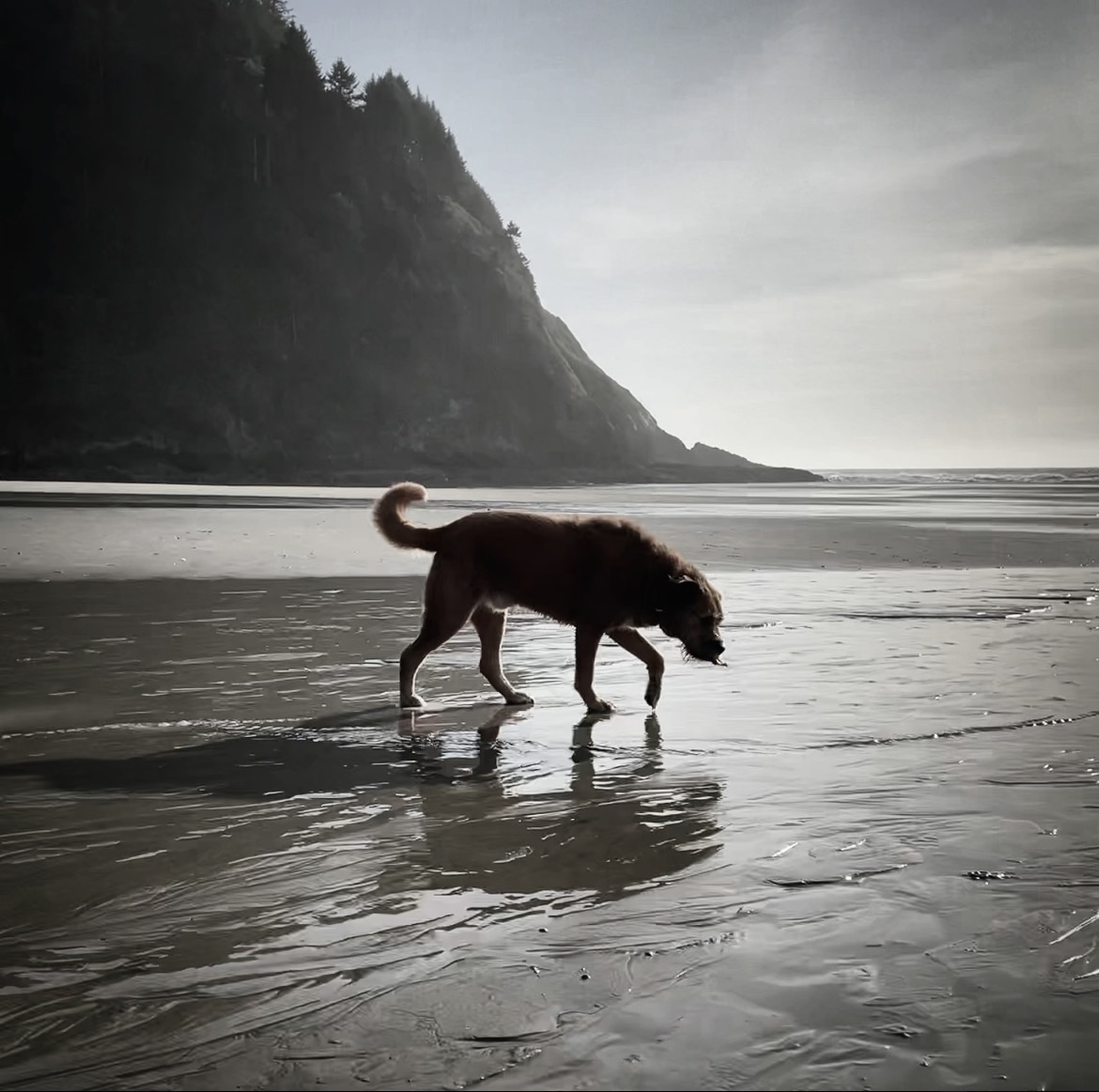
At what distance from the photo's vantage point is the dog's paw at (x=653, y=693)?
7.24m

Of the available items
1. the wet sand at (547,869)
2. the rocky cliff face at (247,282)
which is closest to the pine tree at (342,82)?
the rocky cliff face at (247,282)

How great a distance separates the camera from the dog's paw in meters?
7.24

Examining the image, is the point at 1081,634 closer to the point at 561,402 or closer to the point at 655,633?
the point at 655,633

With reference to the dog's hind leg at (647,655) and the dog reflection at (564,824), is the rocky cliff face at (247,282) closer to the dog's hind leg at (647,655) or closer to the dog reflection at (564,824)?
the dog's hind leg at (647,655)

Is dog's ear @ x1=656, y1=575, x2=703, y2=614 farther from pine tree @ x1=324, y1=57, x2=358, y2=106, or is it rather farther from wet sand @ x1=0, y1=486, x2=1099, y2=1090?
pine tree @ x1=324, y1=57, x2=358, y2=106

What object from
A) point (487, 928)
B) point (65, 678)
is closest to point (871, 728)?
point (487, 928)

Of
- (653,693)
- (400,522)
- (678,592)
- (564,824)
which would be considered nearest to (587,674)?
(653,693)

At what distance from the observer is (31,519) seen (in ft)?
85.1

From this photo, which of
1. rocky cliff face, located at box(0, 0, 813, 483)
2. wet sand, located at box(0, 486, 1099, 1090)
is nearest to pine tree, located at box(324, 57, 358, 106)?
rocky cliff face, located at box(0, 0, 813, 483)

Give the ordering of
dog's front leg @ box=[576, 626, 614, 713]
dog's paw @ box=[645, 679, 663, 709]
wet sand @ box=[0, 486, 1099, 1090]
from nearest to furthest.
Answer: wet sand @ box=[0, 486, 1099, 1090], dog's front leg @ box=[576, 626, 614, 713], dog's paw @ box=[645, 679, 663, 709]

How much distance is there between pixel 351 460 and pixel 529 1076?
87829mm

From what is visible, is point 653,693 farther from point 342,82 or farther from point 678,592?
point 342,82

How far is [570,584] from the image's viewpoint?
739 centimetres

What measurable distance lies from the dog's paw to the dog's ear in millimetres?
483
